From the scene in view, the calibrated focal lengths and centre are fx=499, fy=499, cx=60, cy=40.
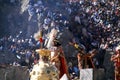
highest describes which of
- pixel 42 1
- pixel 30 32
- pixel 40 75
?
pixel 42 1

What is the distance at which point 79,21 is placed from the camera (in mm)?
24141

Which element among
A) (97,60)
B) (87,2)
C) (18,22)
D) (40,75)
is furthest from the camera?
(18,22)

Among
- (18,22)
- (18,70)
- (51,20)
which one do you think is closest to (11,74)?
(18,70)

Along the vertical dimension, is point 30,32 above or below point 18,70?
above

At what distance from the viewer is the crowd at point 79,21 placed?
22100 mm

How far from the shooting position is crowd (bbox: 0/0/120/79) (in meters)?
22.1

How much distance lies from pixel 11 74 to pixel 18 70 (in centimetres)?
17

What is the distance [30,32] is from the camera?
2525 centimetres

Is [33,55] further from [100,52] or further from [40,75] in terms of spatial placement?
[40,75]

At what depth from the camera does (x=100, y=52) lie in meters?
20.3

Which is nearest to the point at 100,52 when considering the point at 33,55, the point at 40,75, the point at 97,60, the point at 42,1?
the point at 97,60

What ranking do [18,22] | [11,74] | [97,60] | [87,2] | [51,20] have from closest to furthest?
[11,74], [97,60], [51,20], [87,2], [18,22]

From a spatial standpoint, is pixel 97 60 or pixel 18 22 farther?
pixel 18 22

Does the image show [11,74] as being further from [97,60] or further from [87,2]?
[87,2]
